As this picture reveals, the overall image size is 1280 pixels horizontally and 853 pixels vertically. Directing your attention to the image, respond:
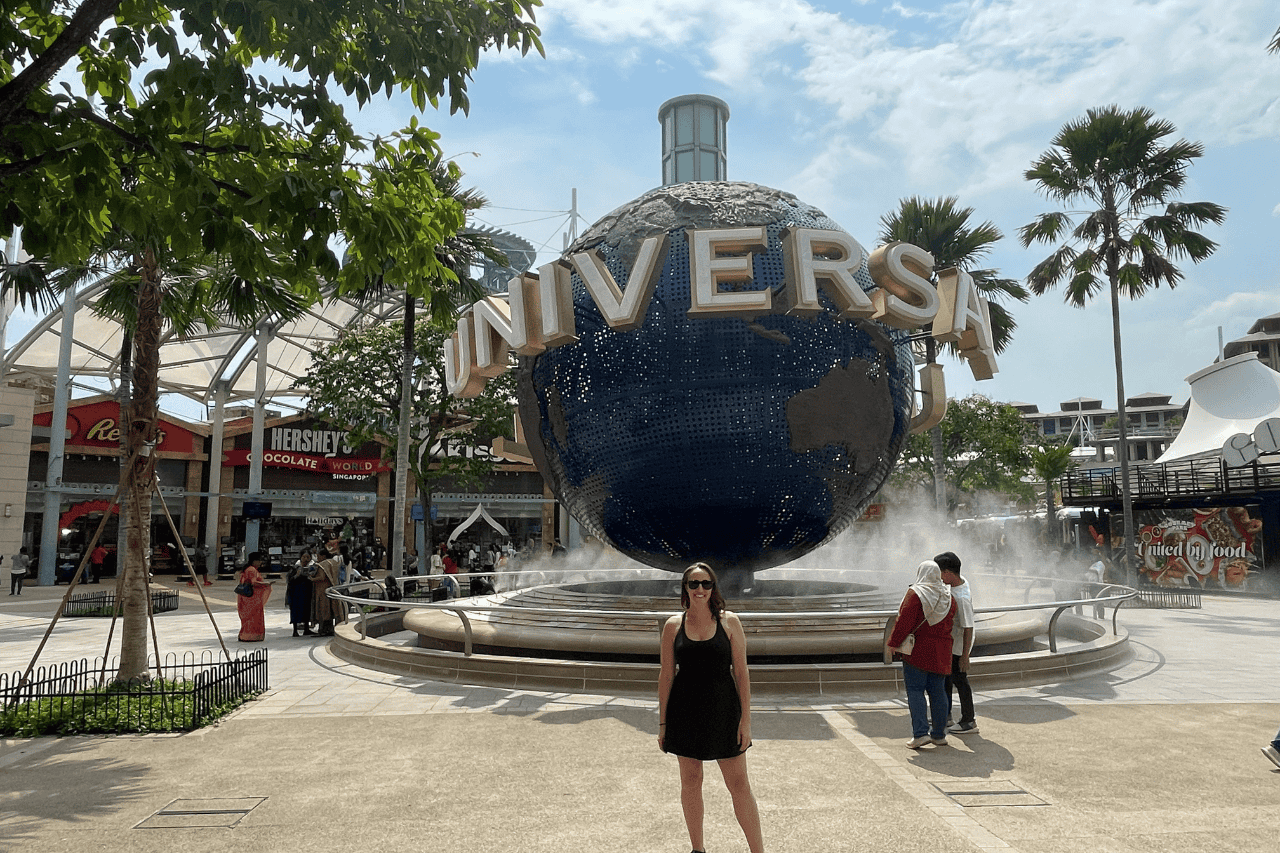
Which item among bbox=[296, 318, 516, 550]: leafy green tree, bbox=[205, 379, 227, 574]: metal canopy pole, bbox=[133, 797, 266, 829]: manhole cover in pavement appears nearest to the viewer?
bbox=[133, 797, 266, 829]: manhole cover in pavement

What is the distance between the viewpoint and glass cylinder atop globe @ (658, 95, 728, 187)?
3219 cm

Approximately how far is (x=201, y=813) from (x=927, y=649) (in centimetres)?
468

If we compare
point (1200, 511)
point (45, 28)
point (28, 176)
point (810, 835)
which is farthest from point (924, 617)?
point (1200, 511)

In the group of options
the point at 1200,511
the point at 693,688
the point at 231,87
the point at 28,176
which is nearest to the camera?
the point at 693,688

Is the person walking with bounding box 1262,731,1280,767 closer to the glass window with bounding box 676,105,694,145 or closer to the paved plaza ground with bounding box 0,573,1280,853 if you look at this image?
the paved plaza ground with bounding box 0,573,1280,853

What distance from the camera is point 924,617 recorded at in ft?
19.0

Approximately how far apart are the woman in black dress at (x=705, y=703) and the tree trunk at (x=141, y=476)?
623cm

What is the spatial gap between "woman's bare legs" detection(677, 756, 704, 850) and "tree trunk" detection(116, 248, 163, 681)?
6247mm

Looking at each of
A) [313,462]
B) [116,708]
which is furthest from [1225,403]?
[313,462]

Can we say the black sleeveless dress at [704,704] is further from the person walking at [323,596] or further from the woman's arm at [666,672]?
the person walking at [323,596]

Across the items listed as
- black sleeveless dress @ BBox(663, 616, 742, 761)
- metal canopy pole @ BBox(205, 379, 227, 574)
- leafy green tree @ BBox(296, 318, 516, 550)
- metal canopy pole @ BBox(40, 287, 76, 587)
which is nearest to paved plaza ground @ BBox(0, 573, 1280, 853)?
black sleeveless dress @ BBox(663, 616, 742, 761)

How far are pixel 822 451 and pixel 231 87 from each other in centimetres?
657

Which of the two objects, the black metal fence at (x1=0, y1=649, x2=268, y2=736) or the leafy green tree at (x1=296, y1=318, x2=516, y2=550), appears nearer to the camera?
the black metal fence at (x1=0, y1=649, x2=268, y2=736)

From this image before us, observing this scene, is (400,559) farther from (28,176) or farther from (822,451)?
(28,176)
